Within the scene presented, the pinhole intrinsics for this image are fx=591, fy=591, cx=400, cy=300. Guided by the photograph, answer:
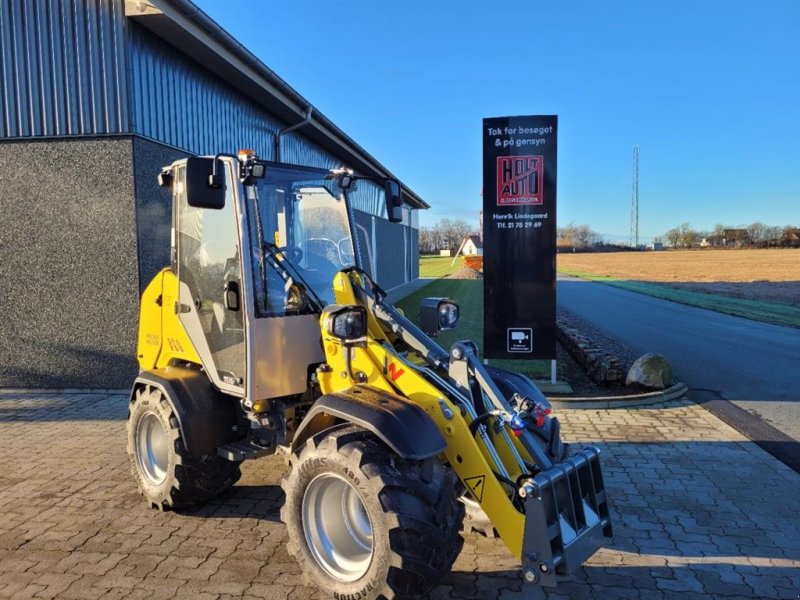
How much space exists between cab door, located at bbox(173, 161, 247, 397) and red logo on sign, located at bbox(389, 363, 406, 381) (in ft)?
3.69

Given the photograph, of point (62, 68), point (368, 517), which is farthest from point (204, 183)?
point (62, 68)

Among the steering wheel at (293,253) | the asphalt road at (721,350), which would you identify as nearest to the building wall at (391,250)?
the asphalt road at (721,350)

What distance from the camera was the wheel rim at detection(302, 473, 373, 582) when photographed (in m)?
3.44

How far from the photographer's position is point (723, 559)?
3916mm

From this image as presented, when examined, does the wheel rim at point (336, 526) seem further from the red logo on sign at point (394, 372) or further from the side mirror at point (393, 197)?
the side mirror at point (393, 197)

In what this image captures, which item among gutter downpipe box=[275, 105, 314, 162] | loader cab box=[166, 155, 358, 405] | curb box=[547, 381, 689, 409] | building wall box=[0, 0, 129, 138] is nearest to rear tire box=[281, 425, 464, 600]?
loader cab box=[166, 155, 358, 405]

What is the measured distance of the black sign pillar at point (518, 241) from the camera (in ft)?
27.3

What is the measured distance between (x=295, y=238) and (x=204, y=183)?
3.47 ft

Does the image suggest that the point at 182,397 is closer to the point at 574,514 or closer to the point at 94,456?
the point at 94,456

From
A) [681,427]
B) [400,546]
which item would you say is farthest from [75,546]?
[681,427]

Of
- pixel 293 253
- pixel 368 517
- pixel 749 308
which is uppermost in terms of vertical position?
pixel 293 253

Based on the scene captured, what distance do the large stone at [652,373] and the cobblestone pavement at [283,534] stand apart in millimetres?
1868

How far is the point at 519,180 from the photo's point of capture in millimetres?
8445

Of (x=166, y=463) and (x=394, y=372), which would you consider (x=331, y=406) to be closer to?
(x=394, y=372)
